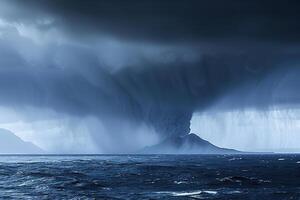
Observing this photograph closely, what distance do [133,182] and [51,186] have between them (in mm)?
16827

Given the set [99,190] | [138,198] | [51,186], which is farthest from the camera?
[51,186]

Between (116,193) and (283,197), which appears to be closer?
(283,197)

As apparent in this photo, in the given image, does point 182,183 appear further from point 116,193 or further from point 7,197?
point 7,197

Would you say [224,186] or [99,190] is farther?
[224,186]

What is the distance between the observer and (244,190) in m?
72.3

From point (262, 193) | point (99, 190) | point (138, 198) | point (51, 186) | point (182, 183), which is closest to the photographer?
point (138, 198)

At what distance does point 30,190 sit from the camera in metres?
74.1

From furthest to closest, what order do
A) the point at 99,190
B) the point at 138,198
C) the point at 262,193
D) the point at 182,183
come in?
the point at 182,183, the point at 99,190, the point at 262,193, the point at 138,198

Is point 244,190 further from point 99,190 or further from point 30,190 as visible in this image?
point 30,190

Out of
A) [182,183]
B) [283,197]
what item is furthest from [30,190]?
[283,197]

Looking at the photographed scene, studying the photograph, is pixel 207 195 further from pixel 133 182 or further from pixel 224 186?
pixel 133 182

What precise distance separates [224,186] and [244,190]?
7.20 meters

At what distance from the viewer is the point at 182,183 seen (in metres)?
85.4

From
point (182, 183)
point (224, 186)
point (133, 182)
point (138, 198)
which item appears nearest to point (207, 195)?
point (138, 198)
